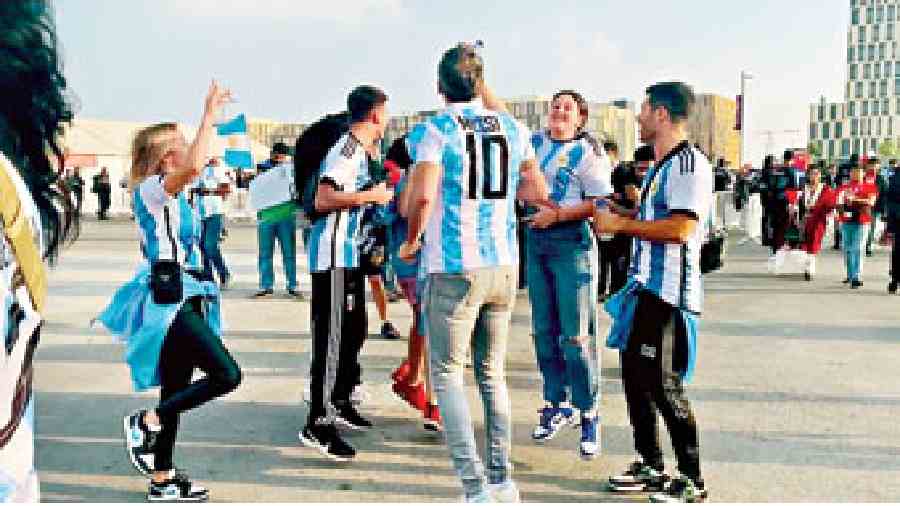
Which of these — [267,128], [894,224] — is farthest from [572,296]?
[267,128]

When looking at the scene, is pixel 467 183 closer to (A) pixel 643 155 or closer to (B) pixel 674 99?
(B) pixel 674 99

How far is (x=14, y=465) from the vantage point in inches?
60.6

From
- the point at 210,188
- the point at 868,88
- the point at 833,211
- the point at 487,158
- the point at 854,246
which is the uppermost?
the point at 868,88

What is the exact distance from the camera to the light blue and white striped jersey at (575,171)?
5.19 meters

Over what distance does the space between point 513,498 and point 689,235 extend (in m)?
1.40

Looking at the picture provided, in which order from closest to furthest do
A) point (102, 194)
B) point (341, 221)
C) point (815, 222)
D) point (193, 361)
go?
point (193, 361)
point (341, 221)
point (815, 222)
point (102, 194)

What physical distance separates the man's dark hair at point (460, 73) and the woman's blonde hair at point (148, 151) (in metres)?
1.37

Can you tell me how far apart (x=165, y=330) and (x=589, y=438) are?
2.28 meters

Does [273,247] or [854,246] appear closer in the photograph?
[273,247]

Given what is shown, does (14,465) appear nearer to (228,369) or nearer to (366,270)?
(228,369)

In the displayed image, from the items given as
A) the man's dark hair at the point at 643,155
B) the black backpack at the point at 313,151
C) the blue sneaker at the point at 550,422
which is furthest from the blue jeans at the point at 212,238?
the blue sneaker at the point at 550,422

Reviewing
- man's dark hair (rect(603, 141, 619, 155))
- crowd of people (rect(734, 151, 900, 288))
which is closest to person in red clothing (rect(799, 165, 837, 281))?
crowd of people (rect(734, 151, 900, 288))

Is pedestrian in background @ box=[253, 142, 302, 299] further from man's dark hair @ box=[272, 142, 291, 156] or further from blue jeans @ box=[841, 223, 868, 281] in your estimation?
blue jeans @ box=[841, 223, 868, 281]

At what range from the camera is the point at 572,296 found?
17.0 ft
